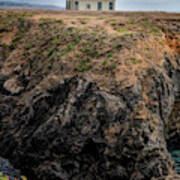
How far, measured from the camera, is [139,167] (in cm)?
1338

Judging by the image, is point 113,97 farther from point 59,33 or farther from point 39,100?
point 59,33

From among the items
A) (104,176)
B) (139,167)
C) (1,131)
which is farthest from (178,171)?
(1,131)

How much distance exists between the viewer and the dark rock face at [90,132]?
13516mm

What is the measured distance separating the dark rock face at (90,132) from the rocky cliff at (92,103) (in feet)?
0.16

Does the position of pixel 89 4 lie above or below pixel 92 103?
above

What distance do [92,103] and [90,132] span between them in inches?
61.7

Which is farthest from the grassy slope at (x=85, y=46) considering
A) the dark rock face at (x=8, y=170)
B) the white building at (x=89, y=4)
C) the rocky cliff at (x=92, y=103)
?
the white building at (x=89, y=4)

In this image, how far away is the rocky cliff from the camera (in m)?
13.7

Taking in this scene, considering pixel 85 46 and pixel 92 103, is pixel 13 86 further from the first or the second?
pixel 92 103

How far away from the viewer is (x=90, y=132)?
14.0 m

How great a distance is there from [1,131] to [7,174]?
3143 mm

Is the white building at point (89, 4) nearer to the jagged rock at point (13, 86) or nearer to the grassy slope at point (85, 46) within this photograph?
the grassy slope at point (85, 46)

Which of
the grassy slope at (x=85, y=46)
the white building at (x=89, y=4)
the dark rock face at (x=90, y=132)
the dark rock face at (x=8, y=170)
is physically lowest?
the dark rock face at (x=8, y=170)

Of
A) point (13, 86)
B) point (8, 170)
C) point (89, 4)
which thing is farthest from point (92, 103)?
point (89, 4)
